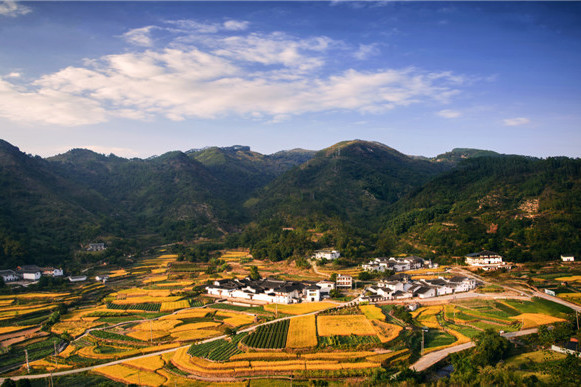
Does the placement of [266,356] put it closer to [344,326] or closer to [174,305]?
[344,326]

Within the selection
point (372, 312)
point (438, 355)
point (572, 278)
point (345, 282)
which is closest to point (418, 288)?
point (345, 282)

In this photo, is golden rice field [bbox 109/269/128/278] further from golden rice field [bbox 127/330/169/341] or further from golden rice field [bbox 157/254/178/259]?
golden rice field [bbox 127/330/169/341]

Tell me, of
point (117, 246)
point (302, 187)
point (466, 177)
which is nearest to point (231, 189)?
point (302, 187)

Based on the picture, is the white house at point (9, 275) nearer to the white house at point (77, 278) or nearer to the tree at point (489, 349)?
the white house at point (77, 278)

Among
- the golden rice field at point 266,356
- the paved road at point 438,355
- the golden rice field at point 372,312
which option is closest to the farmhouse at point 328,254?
the golden rice field at point 372,312

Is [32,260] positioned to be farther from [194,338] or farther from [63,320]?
[194,338]
